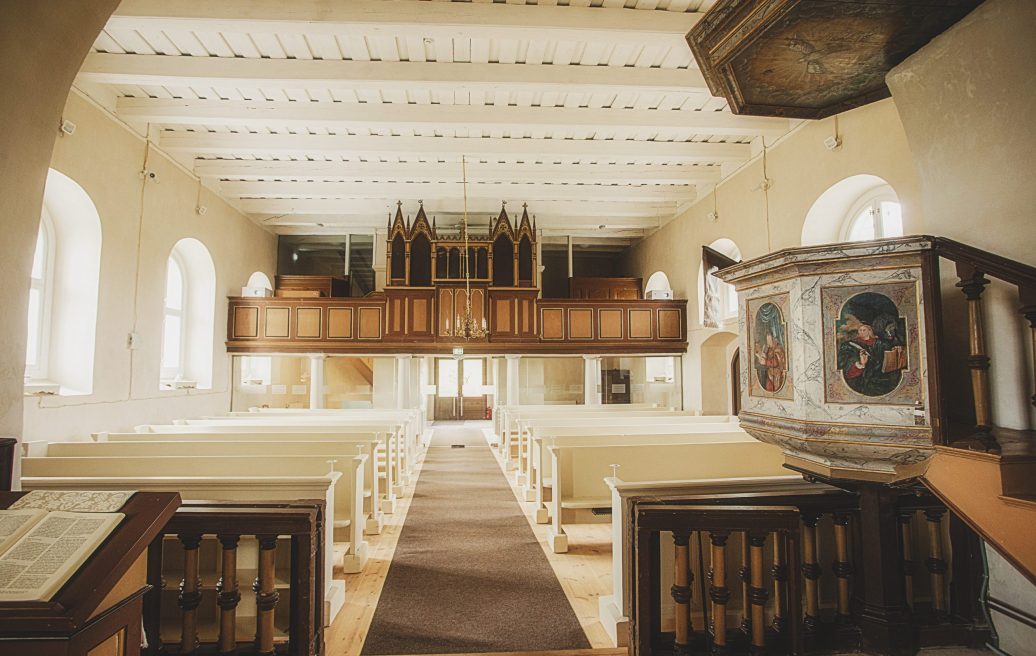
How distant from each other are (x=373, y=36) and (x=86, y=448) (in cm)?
438

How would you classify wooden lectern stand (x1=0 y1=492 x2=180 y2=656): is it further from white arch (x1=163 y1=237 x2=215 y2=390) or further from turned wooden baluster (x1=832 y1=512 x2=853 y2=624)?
white arch (x1=163 y1=237 x2=215 y2=390)

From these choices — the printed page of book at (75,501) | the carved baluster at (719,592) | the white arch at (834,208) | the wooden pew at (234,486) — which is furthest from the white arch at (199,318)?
the carved baluster at (719,592)

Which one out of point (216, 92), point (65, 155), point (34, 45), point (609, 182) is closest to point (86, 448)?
point (65, 155)

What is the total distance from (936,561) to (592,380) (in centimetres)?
850

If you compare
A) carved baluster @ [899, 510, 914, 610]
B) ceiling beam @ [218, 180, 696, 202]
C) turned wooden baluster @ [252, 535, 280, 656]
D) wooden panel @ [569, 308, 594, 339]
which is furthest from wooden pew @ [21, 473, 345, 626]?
wooden panel @ [569, 308, 594, 339]

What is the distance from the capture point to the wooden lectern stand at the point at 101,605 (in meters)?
1.22

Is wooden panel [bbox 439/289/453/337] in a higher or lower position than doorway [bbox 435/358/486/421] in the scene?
higher

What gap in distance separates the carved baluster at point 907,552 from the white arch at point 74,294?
7654 millimetres

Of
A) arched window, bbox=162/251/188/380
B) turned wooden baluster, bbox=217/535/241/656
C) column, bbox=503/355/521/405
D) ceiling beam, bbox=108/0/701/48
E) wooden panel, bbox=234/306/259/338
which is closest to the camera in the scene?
turned wooden baluster, bbox=217/535/241/656

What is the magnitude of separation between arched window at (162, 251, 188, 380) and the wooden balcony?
114cm

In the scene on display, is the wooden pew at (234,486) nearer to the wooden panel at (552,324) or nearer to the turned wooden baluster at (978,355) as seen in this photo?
the turned wooden baluster at (978,355)

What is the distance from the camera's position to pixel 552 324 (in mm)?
10586

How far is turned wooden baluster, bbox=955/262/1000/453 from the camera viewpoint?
2162 millimetres

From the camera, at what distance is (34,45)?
2.27m
